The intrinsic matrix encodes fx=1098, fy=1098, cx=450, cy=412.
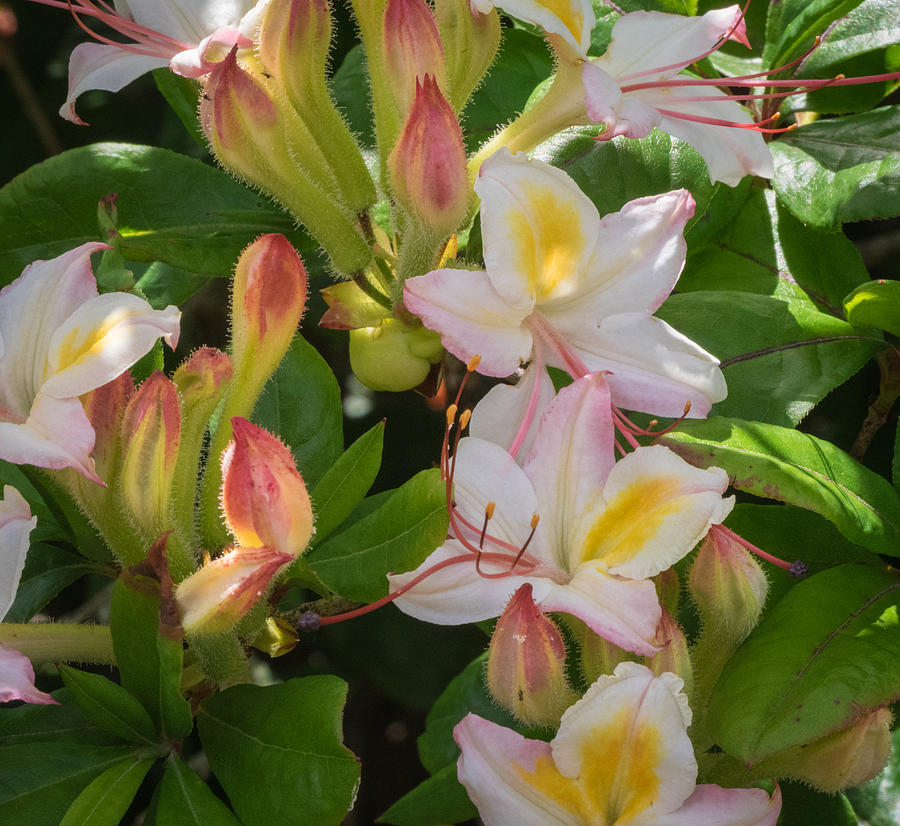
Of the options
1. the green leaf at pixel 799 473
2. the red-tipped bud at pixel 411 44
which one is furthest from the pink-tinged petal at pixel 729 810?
the red-tipped bud at pixel 411 44

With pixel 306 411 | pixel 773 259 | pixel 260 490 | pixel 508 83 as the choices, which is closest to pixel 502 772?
pixel 260 490

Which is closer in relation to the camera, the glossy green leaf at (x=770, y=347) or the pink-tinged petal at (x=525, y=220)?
the pink-tinged petal at (x=525, y=220)

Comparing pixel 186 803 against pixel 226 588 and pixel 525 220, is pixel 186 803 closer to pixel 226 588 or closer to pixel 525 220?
pixel 226 588

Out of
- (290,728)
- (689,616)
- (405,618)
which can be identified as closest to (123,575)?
(290,728)

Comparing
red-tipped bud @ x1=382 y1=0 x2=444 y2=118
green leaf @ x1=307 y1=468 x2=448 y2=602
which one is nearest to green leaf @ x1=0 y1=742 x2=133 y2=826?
green leaf @ x1=307 y1=468 x2=448 y2=602

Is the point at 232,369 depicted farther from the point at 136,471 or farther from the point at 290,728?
the point at 290,728

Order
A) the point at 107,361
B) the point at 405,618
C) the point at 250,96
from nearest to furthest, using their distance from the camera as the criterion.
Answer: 1. the point at 107,361
2. the point at 250,96
3. the point at 405,618

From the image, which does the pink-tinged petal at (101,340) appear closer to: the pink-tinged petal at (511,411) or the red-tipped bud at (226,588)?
the red-tipped bud at (226,588)
